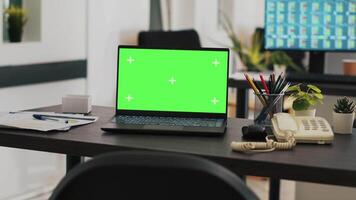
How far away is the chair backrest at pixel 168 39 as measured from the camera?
4152 millimetres

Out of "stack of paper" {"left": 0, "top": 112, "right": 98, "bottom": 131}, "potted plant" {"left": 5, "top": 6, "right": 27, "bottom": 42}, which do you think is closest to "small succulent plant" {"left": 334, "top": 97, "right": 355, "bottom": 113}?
"stack of paper" {"left": 0, "top": 112, "right": 98, "bottom": 131}

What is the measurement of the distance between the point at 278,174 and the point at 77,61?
2.47 metres

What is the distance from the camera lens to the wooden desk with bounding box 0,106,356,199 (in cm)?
178

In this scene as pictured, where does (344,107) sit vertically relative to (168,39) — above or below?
below

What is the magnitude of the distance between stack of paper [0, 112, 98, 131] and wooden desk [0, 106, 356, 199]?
26mm

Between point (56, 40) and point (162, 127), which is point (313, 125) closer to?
point (162, 127)

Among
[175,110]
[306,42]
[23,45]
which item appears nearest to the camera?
[175,110]

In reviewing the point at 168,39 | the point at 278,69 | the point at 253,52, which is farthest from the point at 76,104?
the point at 253,52

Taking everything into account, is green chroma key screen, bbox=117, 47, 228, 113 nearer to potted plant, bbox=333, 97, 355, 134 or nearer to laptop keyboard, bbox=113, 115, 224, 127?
laptop keyboard, bbox=113, 115, 224, 127

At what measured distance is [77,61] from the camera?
409 cm

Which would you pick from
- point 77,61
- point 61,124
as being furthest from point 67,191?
point 77,61

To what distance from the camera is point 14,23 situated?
3725mm

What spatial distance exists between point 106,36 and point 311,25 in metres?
1.26

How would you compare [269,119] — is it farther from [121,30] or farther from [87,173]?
[121,30]
